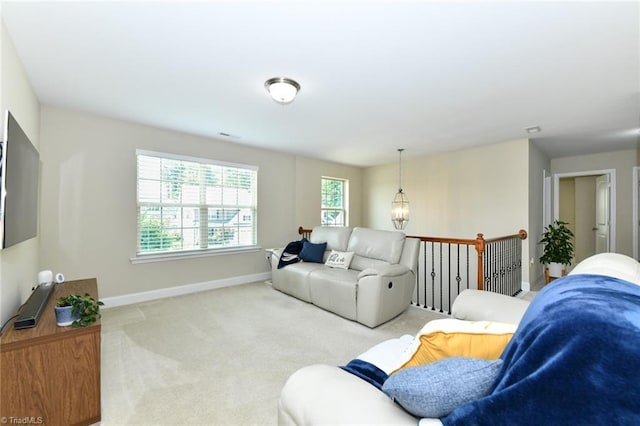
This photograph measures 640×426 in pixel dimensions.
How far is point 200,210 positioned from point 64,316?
2.91 m

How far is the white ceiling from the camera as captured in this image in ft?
5.78

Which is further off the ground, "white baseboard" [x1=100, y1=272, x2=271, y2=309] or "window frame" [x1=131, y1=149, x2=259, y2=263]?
"window frame" [x1=131, y1=149, x2=259, y2=263]

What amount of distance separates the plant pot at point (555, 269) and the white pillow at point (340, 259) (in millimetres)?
3700

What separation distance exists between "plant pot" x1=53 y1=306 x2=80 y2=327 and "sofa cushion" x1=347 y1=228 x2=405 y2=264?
10.0 ft

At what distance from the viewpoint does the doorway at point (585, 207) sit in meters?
5.72

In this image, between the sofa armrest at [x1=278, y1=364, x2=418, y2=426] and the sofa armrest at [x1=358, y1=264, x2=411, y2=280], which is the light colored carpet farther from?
the sofa armrest at [x1=278, y1=364, x2=418, y2=426]

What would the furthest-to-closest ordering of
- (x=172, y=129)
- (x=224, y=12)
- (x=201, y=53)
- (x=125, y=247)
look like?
1. (x=172, y=129)
2. (x=125, y=247)
3. (x=201, y=53)
4. (x=224, y=12)

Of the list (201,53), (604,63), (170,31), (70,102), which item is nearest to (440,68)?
(604,63)

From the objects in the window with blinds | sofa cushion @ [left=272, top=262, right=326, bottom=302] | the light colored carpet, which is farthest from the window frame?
sofa cushion @ [left=272, top=262, right=326, bottom=302]

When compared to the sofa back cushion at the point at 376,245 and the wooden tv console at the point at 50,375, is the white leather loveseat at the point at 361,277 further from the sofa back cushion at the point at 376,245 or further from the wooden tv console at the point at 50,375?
the wooden tv console at the point at 50,375

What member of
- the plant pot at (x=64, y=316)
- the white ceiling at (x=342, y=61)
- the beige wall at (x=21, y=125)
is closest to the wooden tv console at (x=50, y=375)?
the plant pot at (x=64, y=316)

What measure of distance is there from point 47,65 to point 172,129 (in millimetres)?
1750

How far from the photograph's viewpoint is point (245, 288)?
4.62 meters

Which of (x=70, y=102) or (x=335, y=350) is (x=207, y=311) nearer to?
(x=335, y=350)
